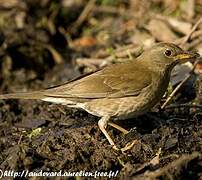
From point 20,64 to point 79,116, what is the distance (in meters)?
3.36

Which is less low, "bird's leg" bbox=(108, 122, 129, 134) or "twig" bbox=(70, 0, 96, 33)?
"bird's leg" bbox=(108, 122, 129, 134)

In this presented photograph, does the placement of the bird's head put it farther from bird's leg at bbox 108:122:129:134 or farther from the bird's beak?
bird's leg at bbox 108:122:129:134

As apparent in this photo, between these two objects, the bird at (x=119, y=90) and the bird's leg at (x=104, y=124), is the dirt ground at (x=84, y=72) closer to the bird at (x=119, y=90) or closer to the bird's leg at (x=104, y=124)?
the bird's leg at (x=104, y=124)

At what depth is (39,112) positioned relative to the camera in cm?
723

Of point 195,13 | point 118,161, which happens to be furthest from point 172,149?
point 195,13

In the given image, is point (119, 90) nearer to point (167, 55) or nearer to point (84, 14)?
point (167, 55)

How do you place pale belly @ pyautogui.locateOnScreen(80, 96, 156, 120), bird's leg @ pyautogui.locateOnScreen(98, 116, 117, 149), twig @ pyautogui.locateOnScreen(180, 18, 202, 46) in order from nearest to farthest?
1. bird's leg @ pyautogui.locateOnScreen(98, 116, 117, 149)
2. pale belly @ pyautogui.locateOnScreen(80, 96, 156, 120)
3. twig @ pyautogui.locateOnScreen(180, 18, 202, 46)

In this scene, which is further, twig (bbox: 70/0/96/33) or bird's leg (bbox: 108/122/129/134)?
twig (bbox: 70/0/96/33)

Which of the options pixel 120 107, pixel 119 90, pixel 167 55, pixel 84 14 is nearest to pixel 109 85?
pixel 119 90

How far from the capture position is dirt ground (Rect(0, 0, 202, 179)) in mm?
5316

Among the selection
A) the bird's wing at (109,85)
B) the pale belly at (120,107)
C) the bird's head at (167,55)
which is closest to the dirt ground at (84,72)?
the pale belly at (120,107)

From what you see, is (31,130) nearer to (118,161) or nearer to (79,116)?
(79,116)

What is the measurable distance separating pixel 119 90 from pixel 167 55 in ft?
2.40

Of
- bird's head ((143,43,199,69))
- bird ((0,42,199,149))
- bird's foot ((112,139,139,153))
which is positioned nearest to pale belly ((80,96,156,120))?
bird ((0,42,199,149))
